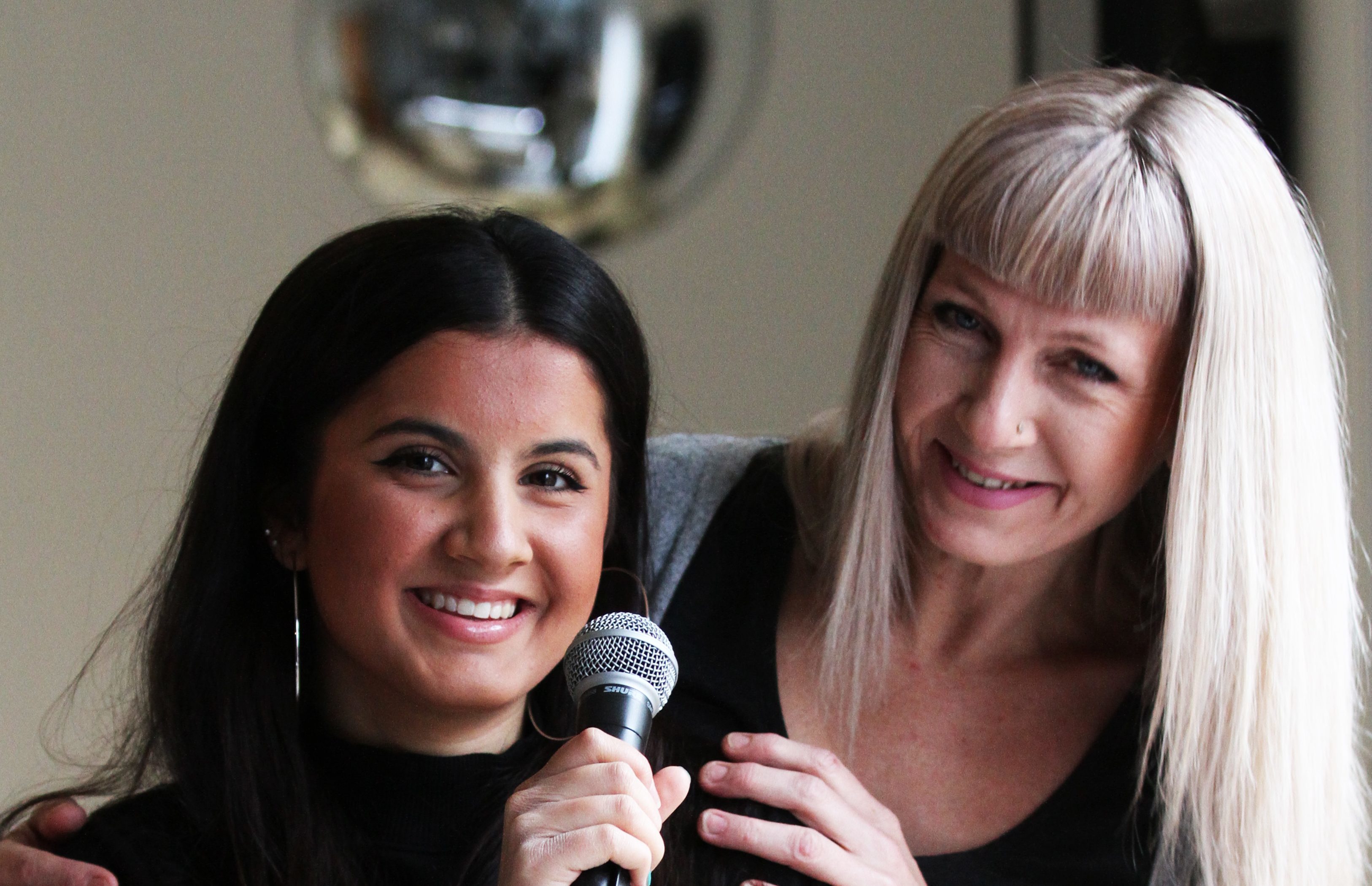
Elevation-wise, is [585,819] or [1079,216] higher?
[1079,216]

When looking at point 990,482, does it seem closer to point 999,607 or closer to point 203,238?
point 999,607

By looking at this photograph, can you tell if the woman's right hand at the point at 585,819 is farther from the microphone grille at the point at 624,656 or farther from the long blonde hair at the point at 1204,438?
the long blonde hair at the point at 1204,438

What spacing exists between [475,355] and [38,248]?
2.38 meters

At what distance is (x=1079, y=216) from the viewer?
1.45 metres

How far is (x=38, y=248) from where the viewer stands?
11.1ft

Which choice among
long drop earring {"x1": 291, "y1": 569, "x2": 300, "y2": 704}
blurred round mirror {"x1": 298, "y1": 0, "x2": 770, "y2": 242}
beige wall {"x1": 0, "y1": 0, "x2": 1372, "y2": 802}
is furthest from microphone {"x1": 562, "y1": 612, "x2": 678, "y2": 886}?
beige wall {"x1": 0, "y1": 0, "x2": 1372, "y2": 802}

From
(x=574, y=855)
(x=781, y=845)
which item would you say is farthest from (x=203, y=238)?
(x=574, y=855)

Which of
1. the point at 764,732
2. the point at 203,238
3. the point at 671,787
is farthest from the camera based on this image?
the point at 203,238

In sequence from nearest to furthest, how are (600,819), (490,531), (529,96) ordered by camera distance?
(600,819)
(490,531)
(529,96)

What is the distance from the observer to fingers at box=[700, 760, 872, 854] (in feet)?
4.86

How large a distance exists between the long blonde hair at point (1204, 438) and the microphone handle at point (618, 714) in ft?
1.97

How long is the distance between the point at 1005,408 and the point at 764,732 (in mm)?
447

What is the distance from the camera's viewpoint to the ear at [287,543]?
146 centimetres

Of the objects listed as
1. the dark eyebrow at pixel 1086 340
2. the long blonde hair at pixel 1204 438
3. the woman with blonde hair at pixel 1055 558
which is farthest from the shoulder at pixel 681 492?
the dark eyebrow at pixel 1086 340
